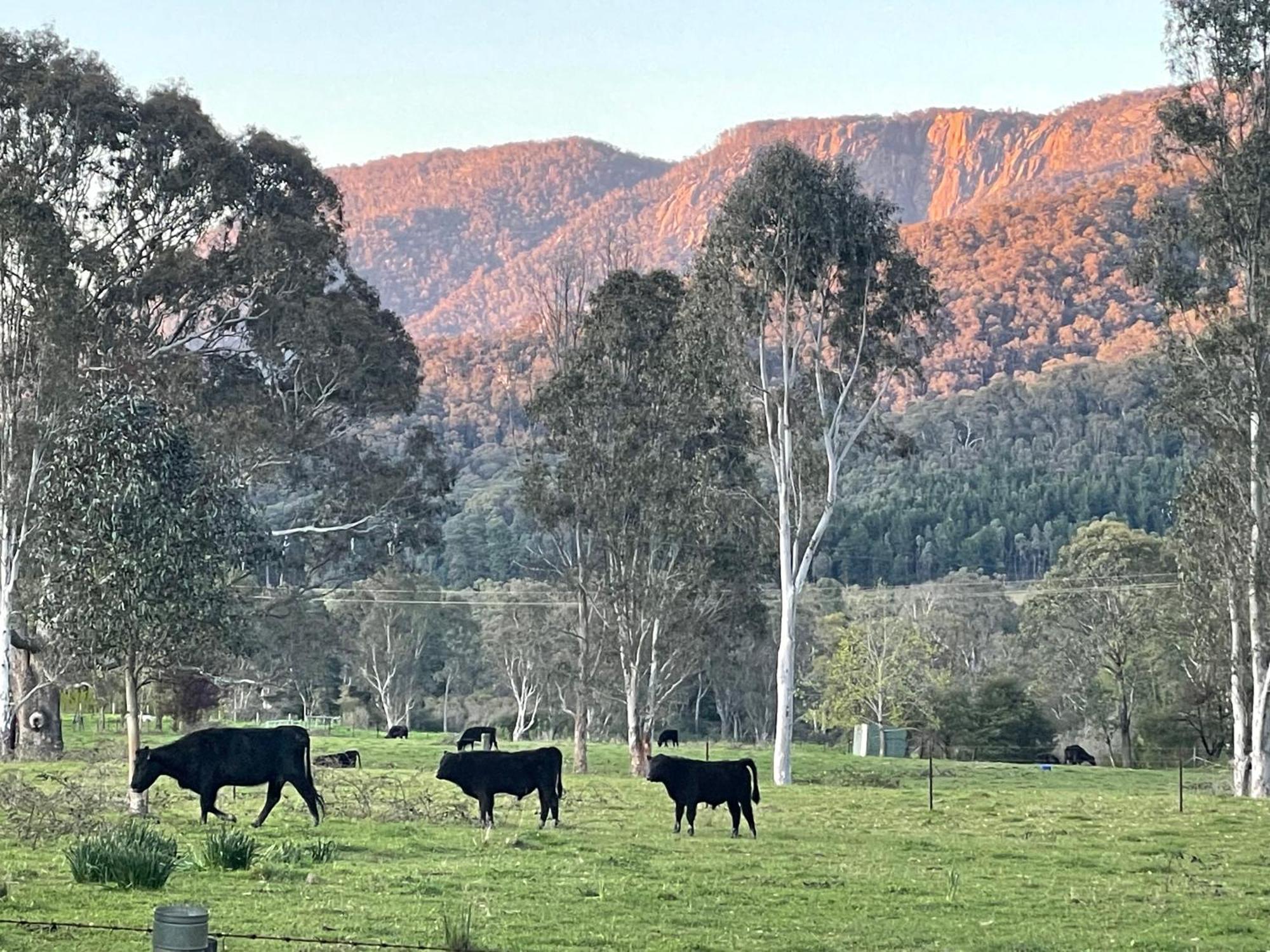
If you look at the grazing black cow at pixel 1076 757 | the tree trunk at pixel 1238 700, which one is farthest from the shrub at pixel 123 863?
the grazing black cow at pixel 1076 757

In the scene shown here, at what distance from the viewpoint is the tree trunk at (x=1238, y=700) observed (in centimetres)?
3934

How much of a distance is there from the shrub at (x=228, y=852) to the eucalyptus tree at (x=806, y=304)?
26.3m

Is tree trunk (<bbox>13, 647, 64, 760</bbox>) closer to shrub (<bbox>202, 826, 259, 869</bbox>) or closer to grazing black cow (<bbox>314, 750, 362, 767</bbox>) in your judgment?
grazing black cow (<bbox>314, 750, 362, 767</bbox>)

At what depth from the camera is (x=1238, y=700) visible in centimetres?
4053

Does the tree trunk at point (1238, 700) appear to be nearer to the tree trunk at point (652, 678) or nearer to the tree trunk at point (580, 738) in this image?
the tree trunk at point (652, 678)

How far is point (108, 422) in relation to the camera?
90.5 ft

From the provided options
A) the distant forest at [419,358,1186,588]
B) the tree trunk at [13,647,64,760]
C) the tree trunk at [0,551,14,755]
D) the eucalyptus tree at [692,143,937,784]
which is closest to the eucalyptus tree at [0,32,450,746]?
the tree trunk at [0,551,14,755]

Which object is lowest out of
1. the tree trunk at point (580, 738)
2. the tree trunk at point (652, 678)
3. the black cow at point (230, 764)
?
the tree trunk at point (580, 738)

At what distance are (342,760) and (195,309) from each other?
1439 centimetres

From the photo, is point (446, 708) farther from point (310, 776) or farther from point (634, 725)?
point (310, 776)

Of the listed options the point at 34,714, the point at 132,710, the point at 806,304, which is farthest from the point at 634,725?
the point at 132,710

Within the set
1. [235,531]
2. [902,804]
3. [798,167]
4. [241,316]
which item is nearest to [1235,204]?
[798,167]

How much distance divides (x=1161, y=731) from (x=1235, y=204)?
98.7ft

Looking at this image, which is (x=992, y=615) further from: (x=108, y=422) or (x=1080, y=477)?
(x=108, y=422)
